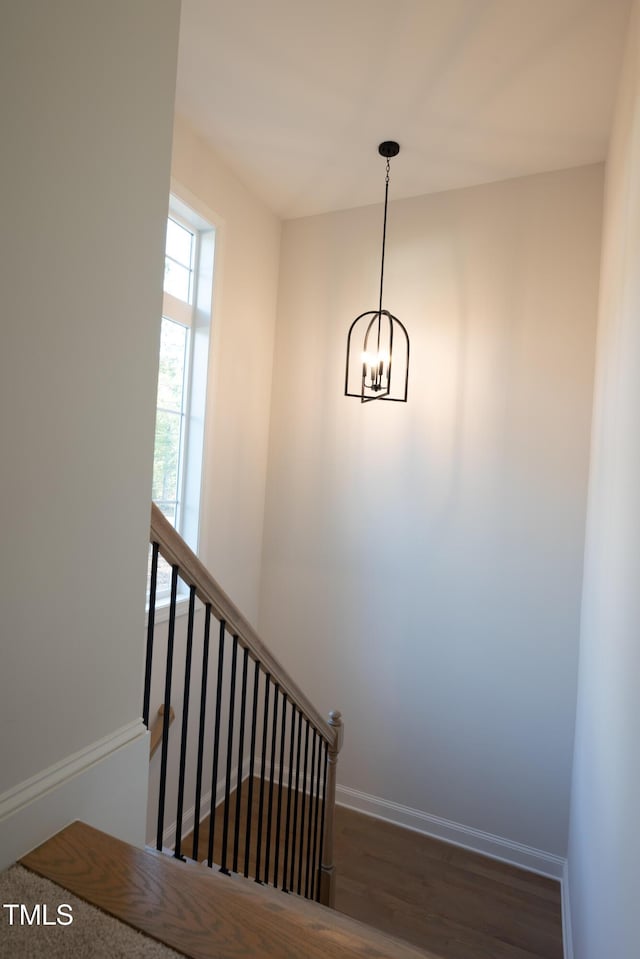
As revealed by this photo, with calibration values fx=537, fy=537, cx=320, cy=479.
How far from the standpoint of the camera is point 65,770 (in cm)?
105

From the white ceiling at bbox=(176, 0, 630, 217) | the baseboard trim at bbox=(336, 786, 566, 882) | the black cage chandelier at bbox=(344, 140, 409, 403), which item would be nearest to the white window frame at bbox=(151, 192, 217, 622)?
the white ceiling at bbox=(176, 0, 630, 217)

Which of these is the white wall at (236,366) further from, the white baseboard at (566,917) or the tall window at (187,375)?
the white baseboard at (566,917)

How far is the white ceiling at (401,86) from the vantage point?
2016 mm

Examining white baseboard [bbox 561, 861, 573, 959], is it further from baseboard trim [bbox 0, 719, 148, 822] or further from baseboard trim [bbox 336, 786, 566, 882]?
baseboard trim [bbox 0, 719, 148, 822]

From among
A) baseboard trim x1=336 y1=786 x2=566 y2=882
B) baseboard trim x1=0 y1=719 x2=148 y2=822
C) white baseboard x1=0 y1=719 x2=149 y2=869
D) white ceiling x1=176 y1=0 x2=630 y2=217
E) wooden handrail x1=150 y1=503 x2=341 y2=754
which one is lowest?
baseboard trim x1=336 y1=786 x2=566 y2=882

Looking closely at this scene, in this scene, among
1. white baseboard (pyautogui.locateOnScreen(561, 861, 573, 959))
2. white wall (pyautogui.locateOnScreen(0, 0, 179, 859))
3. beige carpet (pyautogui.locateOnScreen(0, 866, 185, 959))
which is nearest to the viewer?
beige carpet (pyautogui.locateOnScreen(0, 866, 185, 959))

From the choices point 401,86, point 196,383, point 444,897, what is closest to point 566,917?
point 444,897

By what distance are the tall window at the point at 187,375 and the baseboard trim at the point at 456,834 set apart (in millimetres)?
1940

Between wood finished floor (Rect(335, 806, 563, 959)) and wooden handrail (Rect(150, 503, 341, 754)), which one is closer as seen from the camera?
wooden handrail (Rect(150, 503, 341, 754))

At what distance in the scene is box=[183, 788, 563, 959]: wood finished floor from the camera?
7.98 ft

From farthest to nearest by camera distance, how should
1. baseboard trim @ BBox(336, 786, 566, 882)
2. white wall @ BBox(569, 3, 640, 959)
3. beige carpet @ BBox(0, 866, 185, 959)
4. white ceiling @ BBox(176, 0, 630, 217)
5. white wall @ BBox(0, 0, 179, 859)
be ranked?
baseboard trim @ BBox(336, 786, 566, 882)
white ceiling @ BBox(176, 0, 630, 217)
white wall @ BBox(569, 3, 640, 959)
white wall @ BBox(0, 0, 179, 859)
beige carpet @ BBox(0, 866, 185, 959)

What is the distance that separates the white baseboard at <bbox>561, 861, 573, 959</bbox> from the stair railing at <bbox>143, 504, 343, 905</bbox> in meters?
1.04

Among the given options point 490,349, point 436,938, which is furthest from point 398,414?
point 436,938

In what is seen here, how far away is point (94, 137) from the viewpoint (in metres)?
1.05
